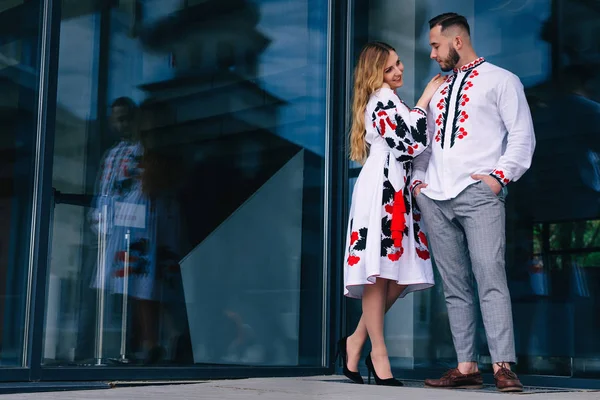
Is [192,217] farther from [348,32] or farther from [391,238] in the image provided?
[348,32]

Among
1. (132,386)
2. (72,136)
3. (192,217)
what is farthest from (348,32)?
(132,386)

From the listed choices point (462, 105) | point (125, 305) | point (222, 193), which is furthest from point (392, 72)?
point (125, 305)

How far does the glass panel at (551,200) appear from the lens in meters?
3.52

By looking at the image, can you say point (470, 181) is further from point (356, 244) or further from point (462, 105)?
point (356, 244)

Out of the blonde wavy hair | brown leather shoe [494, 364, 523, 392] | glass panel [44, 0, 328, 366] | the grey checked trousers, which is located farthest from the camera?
the blonde wavy hair

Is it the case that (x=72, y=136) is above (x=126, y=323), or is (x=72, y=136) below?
above

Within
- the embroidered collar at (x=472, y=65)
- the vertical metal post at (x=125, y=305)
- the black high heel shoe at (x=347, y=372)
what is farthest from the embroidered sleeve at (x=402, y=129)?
the vertical metal post at (x=125, y=305)

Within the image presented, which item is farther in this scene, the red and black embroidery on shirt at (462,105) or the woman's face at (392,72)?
the woman's face at (392,72)

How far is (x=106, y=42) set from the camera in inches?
146

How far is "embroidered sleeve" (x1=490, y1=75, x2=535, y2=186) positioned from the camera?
333cm

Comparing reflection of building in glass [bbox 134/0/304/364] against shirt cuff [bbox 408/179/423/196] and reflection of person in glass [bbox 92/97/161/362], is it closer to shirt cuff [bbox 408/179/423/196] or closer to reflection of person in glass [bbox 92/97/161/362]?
reflection of person in glass [bbox 92/97/161/362]

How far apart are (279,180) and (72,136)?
4.11 feet

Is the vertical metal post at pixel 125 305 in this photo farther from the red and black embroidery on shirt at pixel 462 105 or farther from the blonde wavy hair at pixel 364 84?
the red and black embroidery on shirt at pixel 462 105

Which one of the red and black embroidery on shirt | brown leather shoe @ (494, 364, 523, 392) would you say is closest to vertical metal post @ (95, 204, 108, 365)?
the red and black embroidery on shirt
